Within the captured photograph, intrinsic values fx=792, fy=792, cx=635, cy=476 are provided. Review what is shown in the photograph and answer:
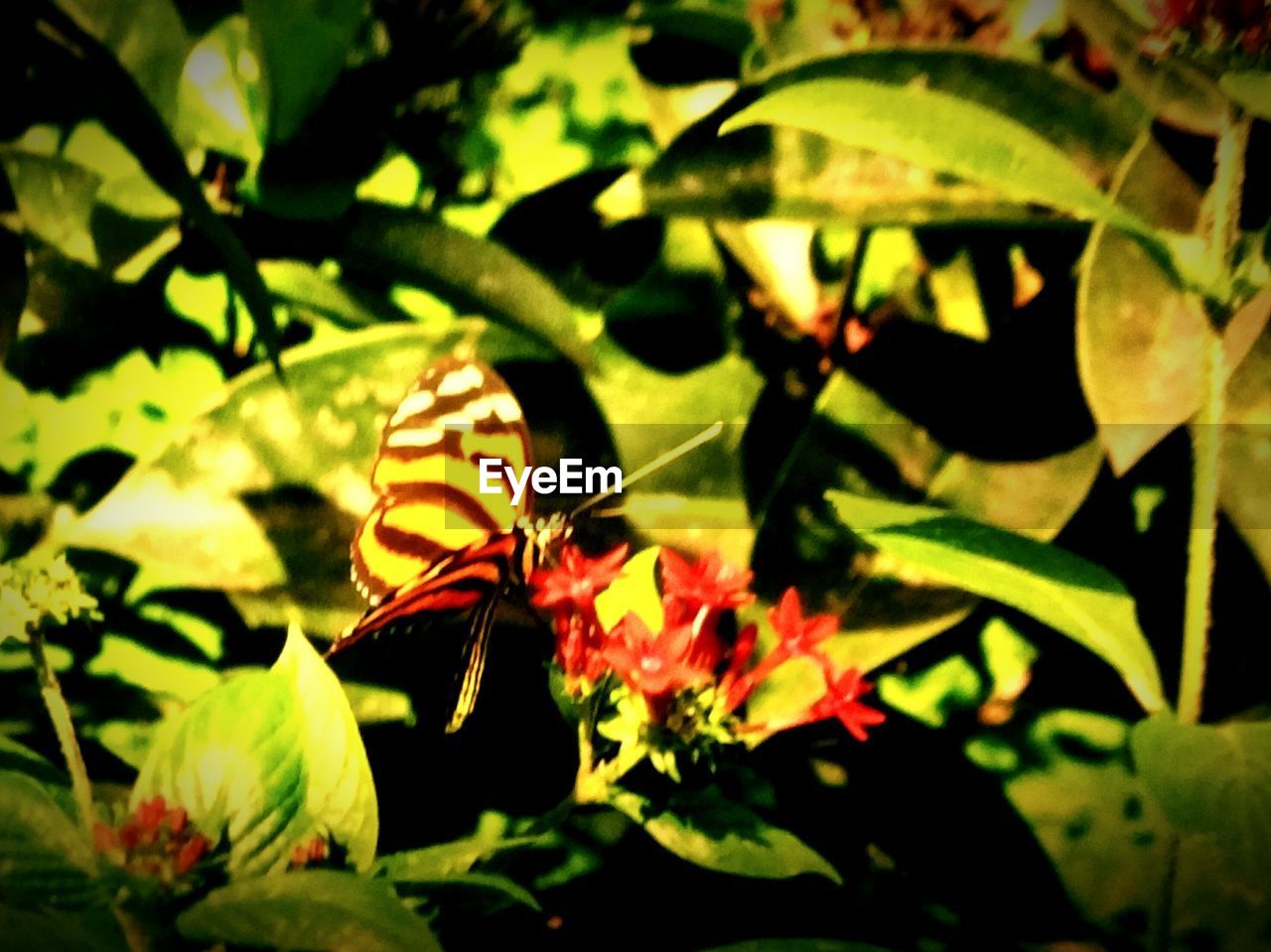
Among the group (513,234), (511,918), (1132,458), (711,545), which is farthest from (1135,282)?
(511,918)

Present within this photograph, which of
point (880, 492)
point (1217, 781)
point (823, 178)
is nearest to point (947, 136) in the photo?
point (823, 178)

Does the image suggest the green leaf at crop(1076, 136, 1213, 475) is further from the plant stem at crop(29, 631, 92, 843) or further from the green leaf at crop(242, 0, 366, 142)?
the plant stem at crop(29, 631, 92, 843)

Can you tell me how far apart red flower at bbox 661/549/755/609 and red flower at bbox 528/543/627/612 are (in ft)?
0.14

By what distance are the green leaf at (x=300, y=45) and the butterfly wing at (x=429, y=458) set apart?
205 mm

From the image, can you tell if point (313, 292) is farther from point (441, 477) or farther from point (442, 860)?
point (442, 860)

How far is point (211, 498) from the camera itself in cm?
58

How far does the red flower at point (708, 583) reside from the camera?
1.66ft

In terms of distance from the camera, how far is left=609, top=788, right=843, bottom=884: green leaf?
49 cm

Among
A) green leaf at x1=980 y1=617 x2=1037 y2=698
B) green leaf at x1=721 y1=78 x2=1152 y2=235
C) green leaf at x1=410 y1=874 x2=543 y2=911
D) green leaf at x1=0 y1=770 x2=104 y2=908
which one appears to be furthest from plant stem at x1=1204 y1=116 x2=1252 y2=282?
green leaf at x1=0 y1=770 x2=104 y2=908

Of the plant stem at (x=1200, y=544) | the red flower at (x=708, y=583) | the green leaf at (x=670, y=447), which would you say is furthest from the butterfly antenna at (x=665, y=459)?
the plant stem at (x=1200, y=544)

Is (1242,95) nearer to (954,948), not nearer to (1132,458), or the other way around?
(1132,458)

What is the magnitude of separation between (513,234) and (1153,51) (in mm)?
485

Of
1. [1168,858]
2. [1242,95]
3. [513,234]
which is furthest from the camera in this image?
[513,234]

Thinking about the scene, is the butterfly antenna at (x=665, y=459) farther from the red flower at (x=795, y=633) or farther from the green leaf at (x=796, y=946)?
the green leaf at (x=796, y=946)
